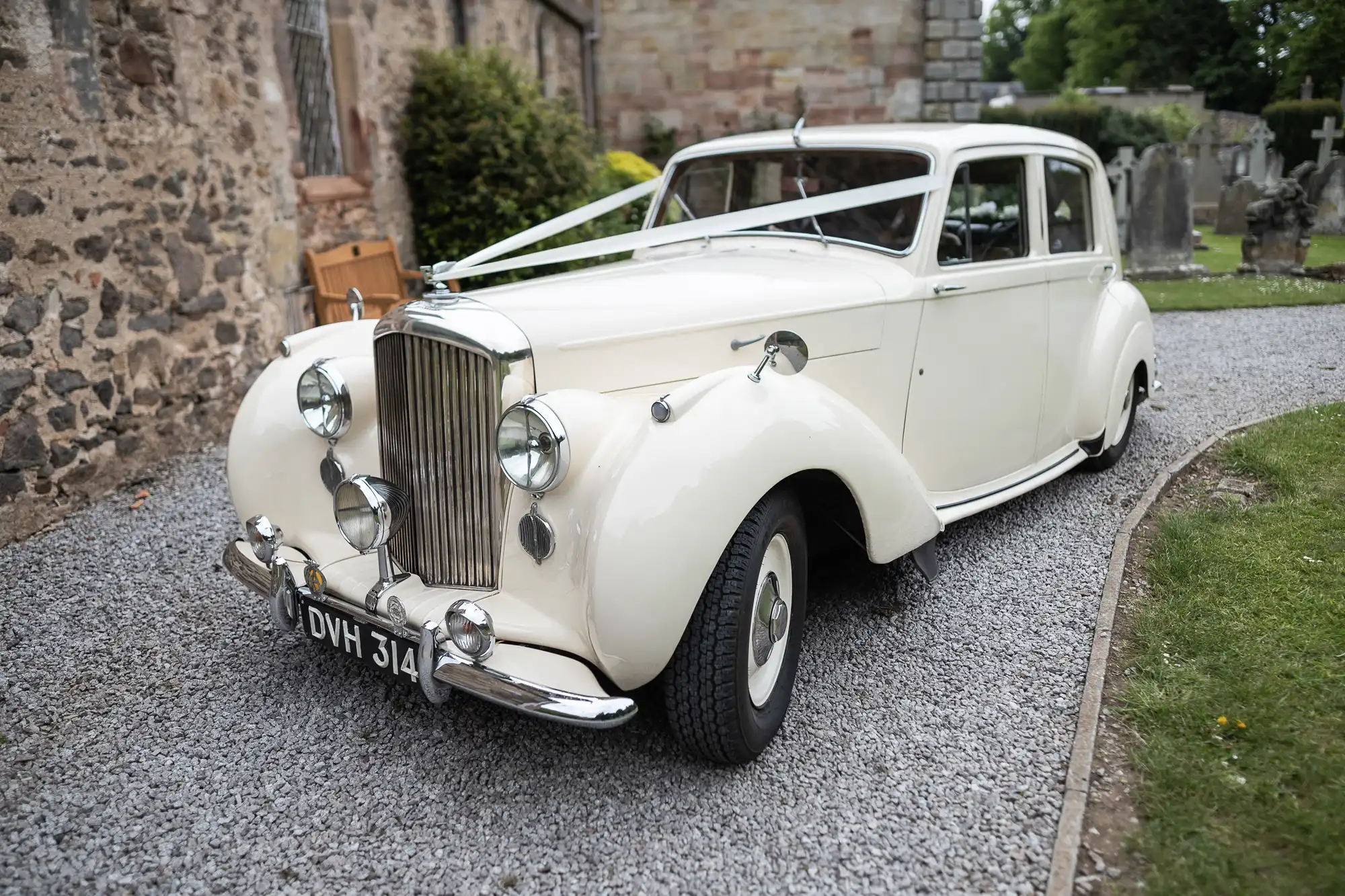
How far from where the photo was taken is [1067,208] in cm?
427

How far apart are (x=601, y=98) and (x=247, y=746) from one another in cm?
1374

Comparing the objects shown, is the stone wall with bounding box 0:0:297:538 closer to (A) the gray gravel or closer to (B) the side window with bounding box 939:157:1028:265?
(A) the gray gravel

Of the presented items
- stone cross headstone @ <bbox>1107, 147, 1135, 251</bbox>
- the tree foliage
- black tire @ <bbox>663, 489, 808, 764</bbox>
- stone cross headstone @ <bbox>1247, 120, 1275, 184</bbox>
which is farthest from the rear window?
the tree foliage

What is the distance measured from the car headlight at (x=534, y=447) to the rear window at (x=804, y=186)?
67.4 inches

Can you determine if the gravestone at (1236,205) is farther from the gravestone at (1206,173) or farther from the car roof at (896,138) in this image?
the car roof at (896,138)

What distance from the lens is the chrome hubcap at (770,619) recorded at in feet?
8.42

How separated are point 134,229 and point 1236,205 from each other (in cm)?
1520

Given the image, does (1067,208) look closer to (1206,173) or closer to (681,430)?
(681,430)

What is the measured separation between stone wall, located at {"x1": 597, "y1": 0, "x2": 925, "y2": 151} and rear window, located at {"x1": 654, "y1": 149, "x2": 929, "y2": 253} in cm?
1095

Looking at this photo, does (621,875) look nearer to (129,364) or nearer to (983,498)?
(983,498)

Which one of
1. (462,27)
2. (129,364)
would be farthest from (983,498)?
(462,27)

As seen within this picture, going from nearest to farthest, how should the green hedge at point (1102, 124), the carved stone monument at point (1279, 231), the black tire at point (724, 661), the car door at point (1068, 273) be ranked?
the black tire at point (724, 661), the car door at point (1068, 273), the carved stone monument at point (1279, 231), the green hedge at point (1102, 124)

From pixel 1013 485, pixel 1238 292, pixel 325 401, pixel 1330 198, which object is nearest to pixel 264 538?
pixel 325 401

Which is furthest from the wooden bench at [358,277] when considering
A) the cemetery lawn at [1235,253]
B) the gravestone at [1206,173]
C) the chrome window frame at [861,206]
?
the gravestone at [1206,173]
